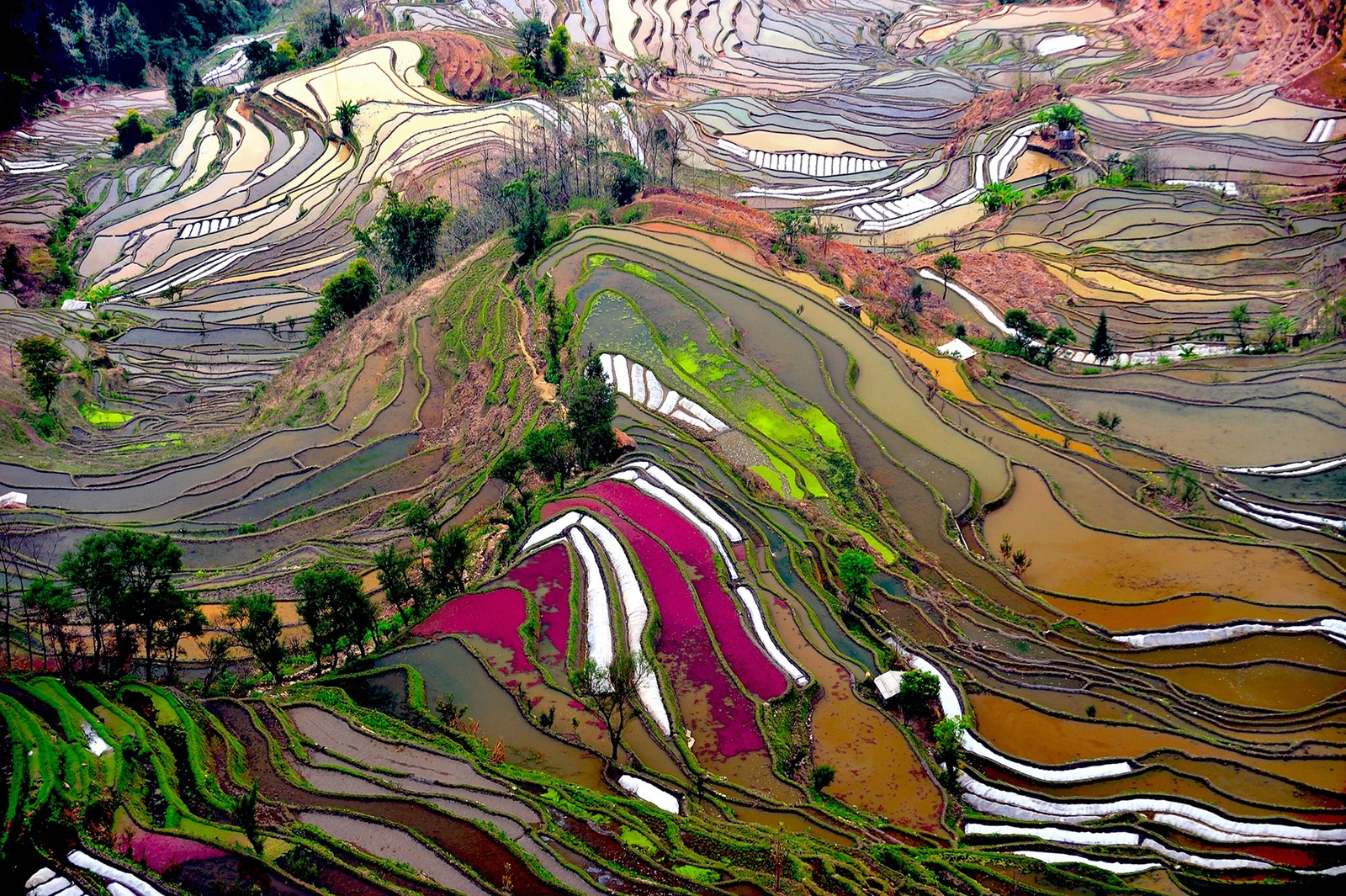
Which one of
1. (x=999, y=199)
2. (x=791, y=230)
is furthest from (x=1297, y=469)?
(x=999, y=199)

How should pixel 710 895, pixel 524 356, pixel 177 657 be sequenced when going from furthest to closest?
1. pixel 524 356
2. pixel 177 657
3. pixel 710 895

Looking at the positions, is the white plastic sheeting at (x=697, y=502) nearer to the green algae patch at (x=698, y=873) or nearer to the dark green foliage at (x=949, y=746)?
the dark green foliage at (x=949, y=746)

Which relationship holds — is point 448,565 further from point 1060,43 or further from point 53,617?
point 1060,43

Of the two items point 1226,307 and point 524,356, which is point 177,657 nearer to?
point 524,356

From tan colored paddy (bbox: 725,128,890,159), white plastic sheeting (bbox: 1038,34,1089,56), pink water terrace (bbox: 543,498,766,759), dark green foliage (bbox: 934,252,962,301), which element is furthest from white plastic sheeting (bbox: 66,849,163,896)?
white plastic sheeting (bbox: 1038,34,1089,56)

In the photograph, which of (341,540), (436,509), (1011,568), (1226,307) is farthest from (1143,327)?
(341,540)

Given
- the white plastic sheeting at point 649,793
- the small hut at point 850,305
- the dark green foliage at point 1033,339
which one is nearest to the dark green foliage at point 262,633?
the white plastic sheeting at point 649,793

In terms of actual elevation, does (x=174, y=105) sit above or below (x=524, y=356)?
above
